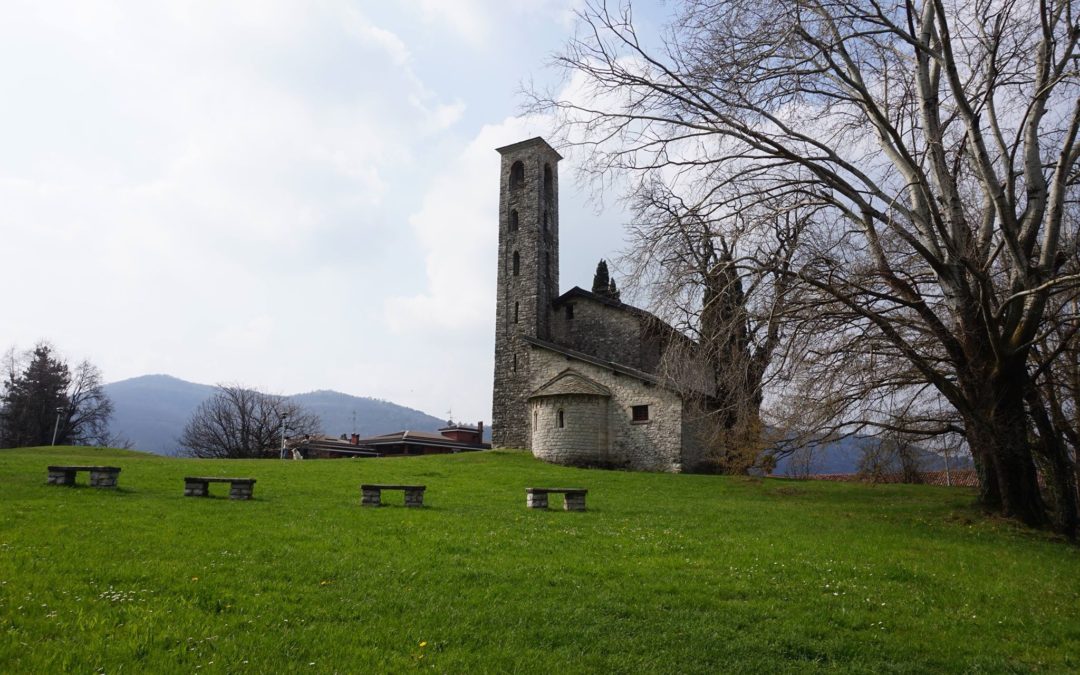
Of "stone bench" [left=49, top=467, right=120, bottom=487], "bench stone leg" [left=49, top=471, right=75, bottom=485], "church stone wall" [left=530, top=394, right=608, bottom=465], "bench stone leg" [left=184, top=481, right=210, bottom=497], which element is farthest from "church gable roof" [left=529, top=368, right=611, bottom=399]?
"bench stone leg" [left=49, top=471, right=75, bottom=485]

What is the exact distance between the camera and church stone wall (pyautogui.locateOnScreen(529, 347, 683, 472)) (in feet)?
99.8

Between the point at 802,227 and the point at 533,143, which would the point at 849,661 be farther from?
the point at 533,143

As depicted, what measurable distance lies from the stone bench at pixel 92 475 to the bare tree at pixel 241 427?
168 feet

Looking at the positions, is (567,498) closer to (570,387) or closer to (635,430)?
(635,430)

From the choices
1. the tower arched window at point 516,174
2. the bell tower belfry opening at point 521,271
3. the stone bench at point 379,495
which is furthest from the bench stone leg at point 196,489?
the tower arched window at point 516,174

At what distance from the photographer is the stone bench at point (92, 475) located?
15.4 m

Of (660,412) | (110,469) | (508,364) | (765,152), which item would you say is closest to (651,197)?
(765,152)

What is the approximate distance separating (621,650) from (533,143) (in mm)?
36053

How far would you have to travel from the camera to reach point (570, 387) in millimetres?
32219

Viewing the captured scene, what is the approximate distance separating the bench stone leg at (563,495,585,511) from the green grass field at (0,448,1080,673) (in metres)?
0.96

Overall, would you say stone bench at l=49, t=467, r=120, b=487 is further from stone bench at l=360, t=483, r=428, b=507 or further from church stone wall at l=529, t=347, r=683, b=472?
church stone wall at l=529, t=347, r=683, b=472

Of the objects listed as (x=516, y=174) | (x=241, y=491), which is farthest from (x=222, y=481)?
→ (x=516, y=174)

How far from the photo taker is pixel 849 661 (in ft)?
20.1

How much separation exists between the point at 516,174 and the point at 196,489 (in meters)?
29.4
